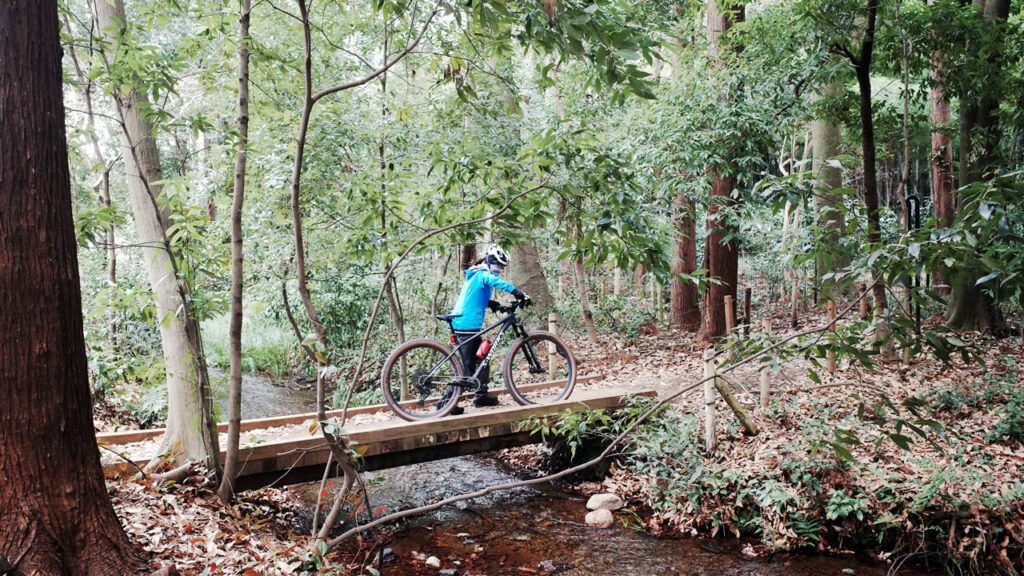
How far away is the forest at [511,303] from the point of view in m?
2.34

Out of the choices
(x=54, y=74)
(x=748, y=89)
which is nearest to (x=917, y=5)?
(x=748, y=89)

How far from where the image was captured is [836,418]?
20.0 ft

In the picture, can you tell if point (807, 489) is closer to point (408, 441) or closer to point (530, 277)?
point (408, 441)

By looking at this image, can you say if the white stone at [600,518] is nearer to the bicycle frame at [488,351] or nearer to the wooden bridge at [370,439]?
the wooden bridge at [370,439]

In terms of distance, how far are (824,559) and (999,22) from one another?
21.3 ft

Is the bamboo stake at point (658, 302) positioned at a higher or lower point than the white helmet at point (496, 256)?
lower

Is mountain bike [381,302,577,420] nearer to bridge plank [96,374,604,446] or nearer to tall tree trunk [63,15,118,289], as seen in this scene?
bridge plank [96,374,604,446]

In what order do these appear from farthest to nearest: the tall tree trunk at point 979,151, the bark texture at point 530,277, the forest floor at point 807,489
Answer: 1. the bark texture at point 530,277
2. the tall tree trunk at point 979,151
3. the forest floor at point 807,489

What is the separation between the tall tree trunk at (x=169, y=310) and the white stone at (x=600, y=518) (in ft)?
11.4

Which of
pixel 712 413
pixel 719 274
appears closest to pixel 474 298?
pixel 712 413

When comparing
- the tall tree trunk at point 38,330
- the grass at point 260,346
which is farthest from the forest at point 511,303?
the grass at point 260,346

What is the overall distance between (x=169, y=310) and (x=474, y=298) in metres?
2.84

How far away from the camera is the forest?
2.34 m

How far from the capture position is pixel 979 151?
7.78m
